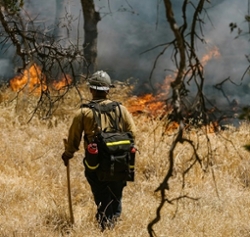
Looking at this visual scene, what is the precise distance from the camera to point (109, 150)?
4883 millimetres

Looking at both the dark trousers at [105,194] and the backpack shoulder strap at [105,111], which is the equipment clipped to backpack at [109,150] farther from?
the dark trousers at [105,194]

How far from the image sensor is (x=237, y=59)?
19.8m

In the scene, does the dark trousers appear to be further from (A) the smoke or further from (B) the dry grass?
(A) the smoke

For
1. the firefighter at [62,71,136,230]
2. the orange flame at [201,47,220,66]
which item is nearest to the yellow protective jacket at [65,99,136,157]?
the firefighter at [62,71,136,230]

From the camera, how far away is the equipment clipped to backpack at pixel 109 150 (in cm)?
489

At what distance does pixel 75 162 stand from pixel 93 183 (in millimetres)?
2832

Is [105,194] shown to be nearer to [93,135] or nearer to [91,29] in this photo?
[93,135]

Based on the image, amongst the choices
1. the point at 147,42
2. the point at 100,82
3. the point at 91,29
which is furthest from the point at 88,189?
the point at 147,42

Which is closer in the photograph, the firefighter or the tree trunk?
the firefighter

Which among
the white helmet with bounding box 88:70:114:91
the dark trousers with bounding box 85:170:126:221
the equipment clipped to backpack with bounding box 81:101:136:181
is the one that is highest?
the white helmet with bounding box 88:70:114:91

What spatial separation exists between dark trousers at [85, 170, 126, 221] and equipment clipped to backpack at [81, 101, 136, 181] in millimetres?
167

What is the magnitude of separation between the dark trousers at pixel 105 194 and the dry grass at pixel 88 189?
15cm

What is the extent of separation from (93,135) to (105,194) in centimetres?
59

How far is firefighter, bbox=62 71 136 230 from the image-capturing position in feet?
16.4
